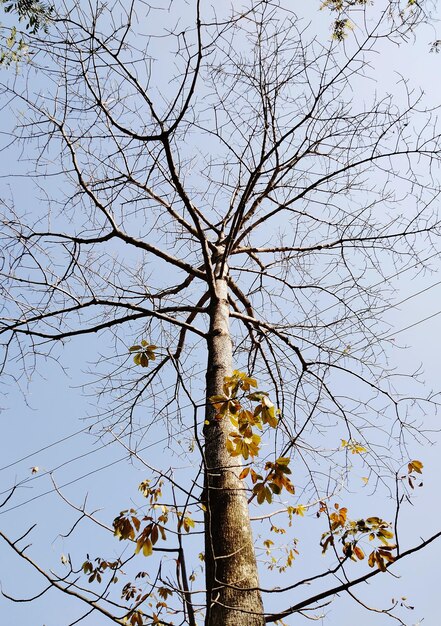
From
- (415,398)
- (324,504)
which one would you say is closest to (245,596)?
(324,504)

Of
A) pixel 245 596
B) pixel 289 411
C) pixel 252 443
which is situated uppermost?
pixel 289 411

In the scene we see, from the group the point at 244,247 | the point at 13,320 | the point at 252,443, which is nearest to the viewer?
the point at 252,443

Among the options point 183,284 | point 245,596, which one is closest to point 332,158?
point 183,284

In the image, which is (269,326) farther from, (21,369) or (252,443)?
(252,443)

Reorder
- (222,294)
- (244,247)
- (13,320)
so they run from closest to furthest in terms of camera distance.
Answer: (13,320), (222,294), (244,247)

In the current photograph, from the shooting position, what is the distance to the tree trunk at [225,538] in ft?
5.20

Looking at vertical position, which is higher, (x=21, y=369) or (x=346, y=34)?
(x=346, y=34)

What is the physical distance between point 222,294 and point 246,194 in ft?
2.03

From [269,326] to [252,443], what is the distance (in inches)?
73.5

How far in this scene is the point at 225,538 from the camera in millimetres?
1850

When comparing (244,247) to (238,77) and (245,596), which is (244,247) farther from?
(245,596)

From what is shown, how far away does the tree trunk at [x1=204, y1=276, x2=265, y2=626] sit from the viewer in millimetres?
1585

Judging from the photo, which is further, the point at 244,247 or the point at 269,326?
the point at 244,247

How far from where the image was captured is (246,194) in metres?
2.94
